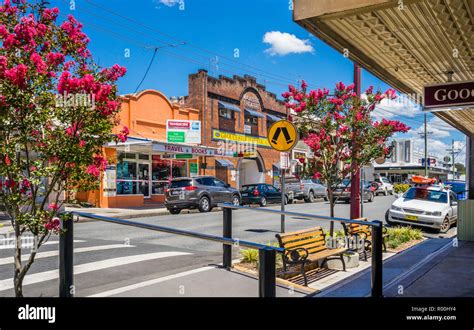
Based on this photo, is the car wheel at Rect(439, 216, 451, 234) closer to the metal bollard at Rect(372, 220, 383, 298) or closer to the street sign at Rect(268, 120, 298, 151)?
the street sign at Rect(268, 120, 298, 151)

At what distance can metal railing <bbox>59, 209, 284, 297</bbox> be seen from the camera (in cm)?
313

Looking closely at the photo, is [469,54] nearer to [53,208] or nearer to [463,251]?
[463,251]

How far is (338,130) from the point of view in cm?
977

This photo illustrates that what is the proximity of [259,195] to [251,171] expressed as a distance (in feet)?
38.3

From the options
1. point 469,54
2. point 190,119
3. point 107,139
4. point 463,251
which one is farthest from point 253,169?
point 107,139

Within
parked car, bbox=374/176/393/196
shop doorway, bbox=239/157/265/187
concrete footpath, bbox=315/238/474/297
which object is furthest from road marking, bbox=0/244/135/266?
parked car, bbox=374/176/393/196

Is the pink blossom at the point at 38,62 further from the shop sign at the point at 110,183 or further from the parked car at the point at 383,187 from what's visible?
the parked car at the point at 383,187

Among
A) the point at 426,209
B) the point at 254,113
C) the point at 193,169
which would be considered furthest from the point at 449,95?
the point at 254,113

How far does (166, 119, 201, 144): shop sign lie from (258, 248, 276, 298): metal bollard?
24.2 m

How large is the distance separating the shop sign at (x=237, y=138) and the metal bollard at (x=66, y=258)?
2666 centimetres

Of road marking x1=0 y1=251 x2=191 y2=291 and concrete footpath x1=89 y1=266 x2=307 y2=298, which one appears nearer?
concrete footpath x1=89 y1=266 x2=307 y2=298

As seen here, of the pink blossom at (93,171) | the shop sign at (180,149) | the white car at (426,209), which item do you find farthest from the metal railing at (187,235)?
the shop sign at (180,149)

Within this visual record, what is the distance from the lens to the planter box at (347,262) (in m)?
7.93
